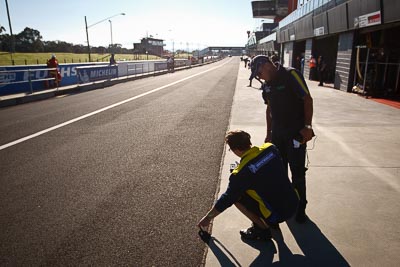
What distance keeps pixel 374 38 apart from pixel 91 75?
17.4 meters

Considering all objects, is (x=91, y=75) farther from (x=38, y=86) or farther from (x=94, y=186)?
(x=94, y=186)

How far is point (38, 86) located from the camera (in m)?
16.8

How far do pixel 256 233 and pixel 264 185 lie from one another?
0.74 metres

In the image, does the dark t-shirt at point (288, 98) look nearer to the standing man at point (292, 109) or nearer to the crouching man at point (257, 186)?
the standing man at point (292, 109)

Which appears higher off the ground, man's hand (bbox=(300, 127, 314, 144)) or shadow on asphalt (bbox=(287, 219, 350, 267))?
man's hand (bbox=(300, 127, 314, 144))

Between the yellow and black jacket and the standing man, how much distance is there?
0.62 m

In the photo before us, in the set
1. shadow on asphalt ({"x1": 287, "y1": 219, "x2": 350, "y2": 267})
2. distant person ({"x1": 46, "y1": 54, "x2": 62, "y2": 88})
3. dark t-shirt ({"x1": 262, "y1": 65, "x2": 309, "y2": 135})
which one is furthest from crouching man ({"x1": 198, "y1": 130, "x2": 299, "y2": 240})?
distant person ({"x1": 46, "y1": 54, "x2": 62, "y2": 88})

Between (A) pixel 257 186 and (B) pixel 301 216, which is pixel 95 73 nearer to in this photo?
(B) pixel 301 216

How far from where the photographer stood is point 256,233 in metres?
3.19

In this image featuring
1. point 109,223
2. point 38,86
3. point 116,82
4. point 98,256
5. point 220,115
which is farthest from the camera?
point 116,82

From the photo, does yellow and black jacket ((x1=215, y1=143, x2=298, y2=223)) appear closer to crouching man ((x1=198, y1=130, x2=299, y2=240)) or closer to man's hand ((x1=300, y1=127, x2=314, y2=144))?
crouching man ((x1=198, y1=130, x2=299, y2=240))

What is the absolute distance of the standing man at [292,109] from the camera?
130 inches

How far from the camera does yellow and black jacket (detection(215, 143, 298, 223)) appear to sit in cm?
263

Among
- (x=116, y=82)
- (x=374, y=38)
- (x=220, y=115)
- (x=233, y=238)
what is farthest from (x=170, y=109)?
(x=116, y=82)
